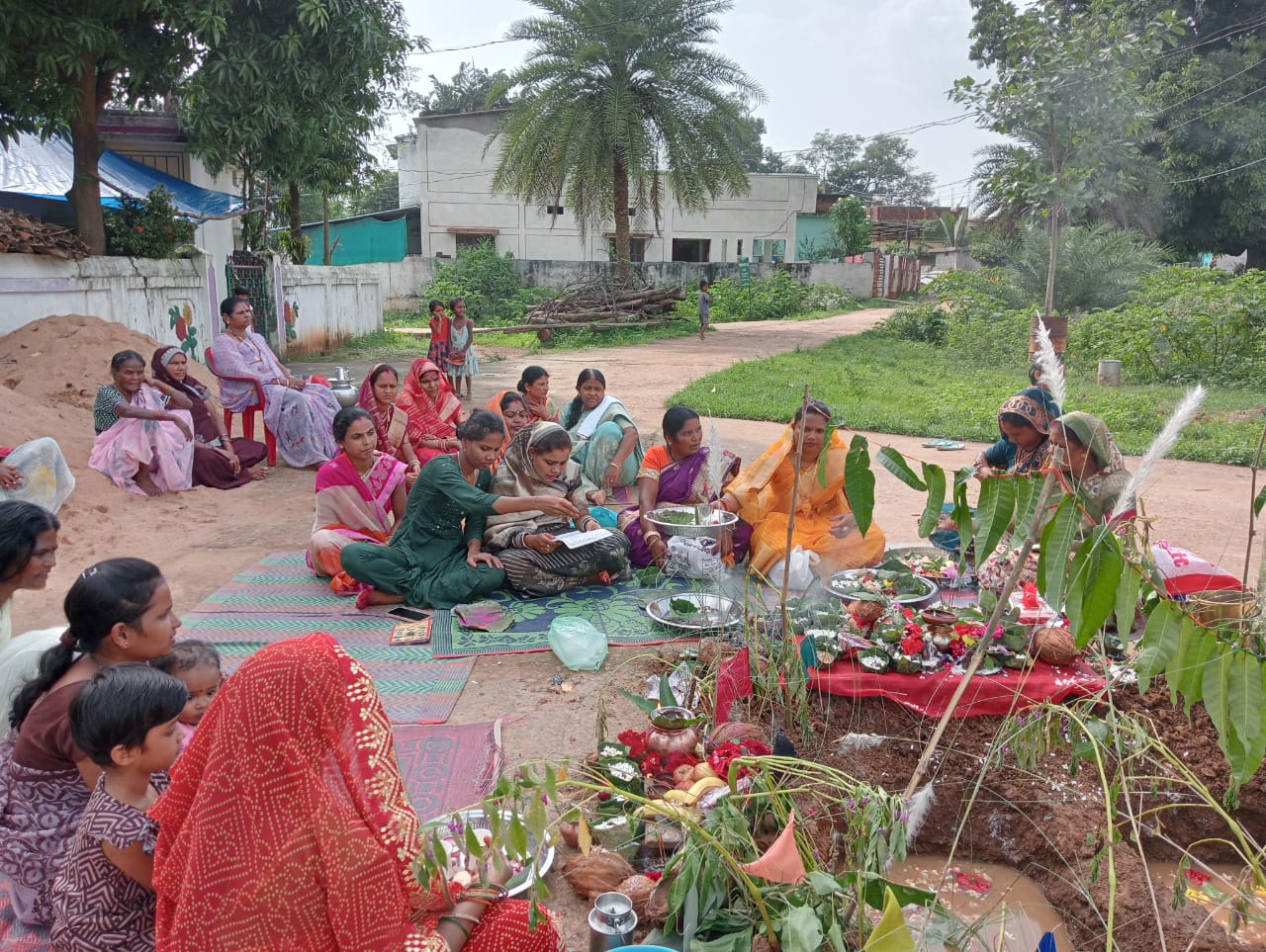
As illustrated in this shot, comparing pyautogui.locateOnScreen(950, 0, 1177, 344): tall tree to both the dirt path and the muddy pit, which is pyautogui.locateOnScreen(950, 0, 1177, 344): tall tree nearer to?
the dirt path

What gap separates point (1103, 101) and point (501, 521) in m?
10.1

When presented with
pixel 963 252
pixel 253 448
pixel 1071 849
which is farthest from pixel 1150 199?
pixel 1071 849

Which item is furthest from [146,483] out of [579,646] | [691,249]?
[691,249]

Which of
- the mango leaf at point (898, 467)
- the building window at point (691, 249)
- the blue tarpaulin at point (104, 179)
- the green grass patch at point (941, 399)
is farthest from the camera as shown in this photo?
the building window at point (691, 249)

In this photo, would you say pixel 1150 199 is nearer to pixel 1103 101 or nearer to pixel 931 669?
pixel 1103 101

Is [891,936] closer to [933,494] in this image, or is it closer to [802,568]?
[933,494]

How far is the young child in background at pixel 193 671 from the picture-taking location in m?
2.50

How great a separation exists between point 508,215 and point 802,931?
29212mm

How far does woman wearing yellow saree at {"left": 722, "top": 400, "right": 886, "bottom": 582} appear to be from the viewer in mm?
5086

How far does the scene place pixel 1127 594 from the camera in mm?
1564

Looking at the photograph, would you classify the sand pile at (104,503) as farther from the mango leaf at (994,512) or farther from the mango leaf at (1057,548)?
the mango leaf at (1057,548)

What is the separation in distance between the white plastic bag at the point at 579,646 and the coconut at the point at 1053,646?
1798mm

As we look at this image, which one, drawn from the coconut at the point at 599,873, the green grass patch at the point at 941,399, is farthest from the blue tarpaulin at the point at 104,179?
the coconut at the point at 599,873

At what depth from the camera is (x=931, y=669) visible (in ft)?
11.3
